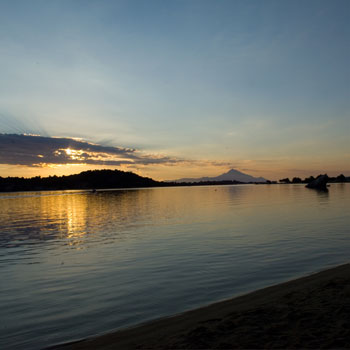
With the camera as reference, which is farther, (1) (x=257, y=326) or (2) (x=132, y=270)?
(2) (x=132, y=270)

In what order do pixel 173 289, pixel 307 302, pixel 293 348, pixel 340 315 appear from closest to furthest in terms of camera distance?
pixel 293 348
pixel 340 315
pixel 307 302
pixel 173 289

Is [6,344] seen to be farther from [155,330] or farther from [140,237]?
[140,237]

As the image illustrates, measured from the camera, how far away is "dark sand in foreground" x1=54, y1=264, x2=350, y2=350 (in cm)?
755

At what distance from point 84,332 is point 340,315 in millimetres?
8291

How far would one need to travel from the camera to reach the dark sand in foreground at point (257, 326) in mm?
7547

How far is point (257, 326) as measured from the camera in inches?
337

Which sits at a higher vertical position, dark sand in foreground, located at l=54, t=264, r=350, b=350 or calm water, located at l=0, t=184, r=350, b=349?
dark sand in foreground, located at l=54, t=264, r=350, b=350

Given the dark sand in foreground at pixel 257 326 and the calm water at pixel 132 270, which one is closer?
the dark sand in foreground at pixel 257 326

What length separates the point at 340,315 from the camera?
8750 millimetres

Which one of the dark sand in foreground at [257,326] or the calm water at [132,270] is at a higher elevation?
the dark sand in foreground at [257,326]

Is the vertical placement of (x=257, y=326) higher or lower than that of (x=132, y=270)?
higher

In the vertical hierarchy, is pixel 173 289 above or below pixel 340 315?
below

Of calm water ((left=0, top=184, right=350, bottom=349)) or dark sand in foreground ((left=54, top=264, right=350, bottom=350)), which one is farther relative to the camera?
calm water ((left=0, top=184, right=350, bottom=349))

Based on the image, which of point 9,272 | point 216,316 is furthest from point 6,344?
point 9,272
